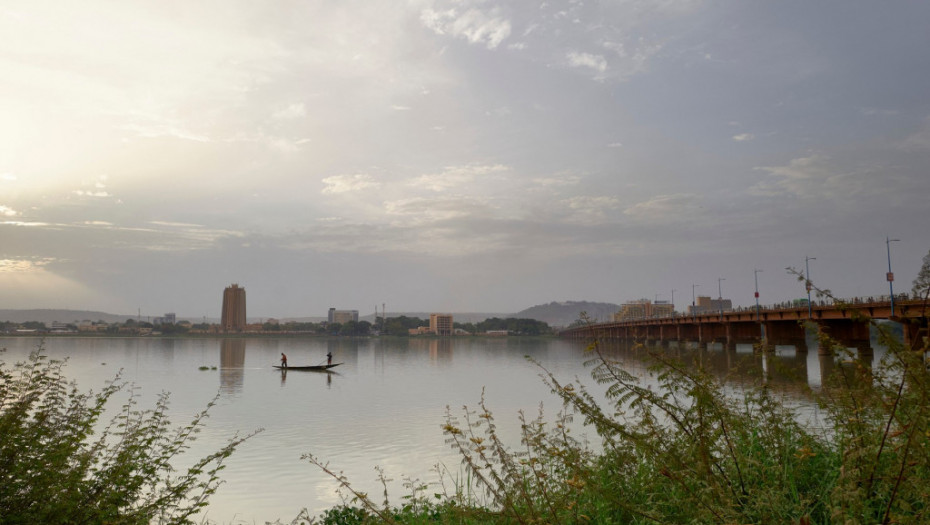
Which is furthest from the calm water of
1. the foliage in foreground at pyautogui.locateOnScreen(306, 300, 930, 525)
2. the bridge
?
the bridge

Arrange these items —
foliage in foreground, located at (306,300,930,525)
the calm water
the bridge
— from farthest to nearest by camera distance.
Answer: the bridge < the calm water < foliage in foreground, located at (306,300,930,525)

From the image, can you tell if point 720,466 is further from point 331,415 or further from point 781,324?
point 781,324

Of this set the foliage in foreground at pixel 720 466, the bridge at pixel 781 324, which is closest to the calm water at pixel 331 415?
the foliage in foreground at pixel 720 466

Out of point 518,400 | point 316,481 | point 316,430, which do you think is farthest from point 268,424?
point 518,400

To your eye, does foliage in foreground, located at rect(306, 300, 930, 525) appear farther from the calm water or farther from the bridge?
the bridge

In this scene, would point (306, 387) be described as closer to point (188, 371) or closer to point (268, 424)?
point (268, 424)

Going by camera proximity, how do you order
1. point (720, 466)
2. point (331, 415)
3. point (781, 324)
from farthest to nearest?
point (781, 324) → point (331, 415) → point (720, 466)

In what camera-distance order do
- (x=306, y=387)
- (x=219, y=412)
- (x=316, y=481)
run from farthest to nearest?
(x=306, y=387) < (x=219, y=412) < (x=316, y=481)

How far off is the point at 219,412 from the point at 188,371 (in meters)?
33.8

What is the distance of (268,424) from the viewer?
90.1 feet

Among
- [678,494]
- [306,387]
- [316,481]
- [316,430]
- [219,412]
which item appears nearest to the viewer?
[678,494]

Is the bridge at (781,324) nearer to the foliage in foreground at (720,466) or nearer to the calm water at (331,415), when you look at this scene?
the calm water at (331,415)

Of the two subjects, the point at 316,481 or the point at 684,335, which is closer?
the point at 316,481

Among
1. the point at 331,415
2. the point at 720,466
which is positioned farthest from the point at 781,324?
the point at 720,466
